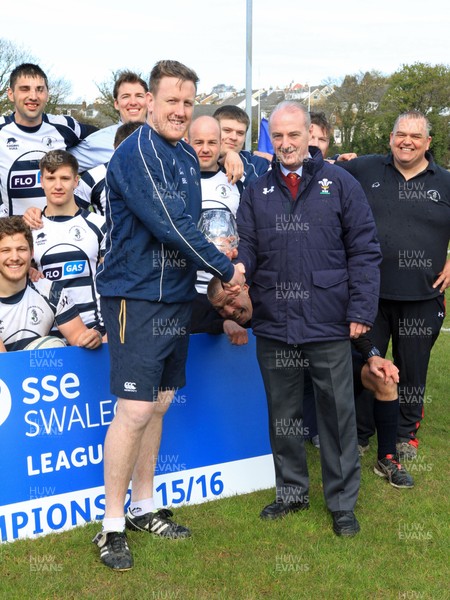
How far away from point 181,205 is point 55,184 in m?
1.63

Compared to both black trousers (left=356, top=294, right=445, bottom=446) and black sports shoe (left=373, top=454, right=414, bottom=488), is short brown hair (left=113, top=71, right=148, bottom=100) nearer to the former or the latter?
black trousers (left=356, top=294, right=445, bottom=446)

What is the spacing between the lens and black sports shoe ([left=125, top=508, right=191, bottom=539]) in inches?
158

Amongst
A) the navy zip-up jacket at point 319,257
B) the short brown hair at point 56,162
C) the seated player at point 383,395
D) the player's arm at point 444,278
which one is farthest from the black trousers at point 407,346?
the short brown hair at point 56,162

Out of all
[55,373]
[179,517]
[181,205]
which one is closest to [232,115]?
[181,205]

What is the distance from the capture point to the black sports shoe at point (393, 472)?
4.85m

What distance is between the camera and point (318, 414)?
13.8 ft

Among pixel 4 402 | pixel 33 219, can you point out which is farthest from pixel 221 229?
pixel 4 402

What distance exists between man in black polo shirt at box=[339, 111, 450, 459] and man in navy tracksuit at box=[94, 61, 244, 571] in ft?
5.91

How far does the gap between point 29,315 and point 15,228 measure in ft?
1.78

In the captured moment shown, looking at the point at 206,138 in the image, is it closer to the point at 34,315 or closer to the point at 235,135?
the point at 235,135

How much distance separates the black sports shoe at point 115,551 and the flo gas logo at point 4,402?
2.62ft

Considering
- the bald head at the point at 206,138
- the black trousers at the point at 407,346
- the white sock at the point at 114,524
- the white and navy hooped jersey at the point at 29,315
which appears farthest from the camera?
the black trousers at the point at 407,346

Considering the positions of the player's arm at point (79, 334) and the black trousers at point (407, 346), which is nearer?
the player's arm at point (79, 334)

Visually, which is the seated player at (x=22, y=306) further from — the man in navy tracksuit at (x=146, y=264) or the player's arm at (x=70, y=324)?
the man in navy tracksuit at (x=146, y=264)
